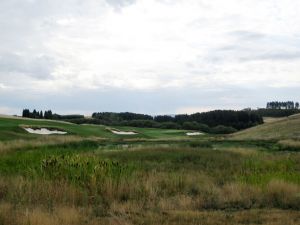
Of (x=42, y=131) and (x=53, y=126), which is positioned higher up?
(x=53, y=126)

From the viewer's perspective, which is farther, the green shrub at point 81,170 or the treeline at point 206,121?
the treeline at point 206,121

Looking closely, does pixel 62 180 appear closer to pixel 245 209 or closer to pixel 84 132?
pixel 245 209

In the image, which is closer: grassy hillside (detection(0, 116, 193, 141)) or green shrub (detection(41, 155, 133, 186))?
green shrub (detection(41, 155, 133, 186))

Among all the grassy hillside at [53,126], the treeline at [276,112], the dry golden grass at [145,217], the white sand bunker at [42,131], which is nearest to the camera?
the dry golden grass at [145,217]

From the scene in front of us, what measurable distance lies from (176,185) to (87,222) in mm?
5233

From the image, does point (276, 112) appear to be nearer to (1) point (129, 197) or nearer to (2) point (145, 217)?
(1) point (129, 197)

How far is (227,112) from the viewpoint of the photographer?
136500 millimetres

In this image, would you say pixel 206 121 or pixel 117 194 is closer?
pixel 117 194

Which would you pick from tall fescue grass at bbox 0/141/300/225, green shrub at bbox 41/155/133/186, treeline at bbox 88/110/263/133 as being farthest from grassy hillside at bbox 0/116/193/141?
treeline at bbox 88/110/263/133

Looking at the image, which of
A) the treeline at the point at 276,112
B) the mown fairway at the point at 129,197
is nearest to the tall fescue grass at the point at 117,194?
the mown fairway at the point at 129,197

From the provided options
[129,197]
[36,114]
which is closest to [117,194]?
[129,197]

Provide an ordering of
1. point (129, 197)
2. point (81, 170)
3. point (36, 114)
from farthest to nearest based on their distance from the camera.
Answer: point (36, 114) < point (81, 170) < point (129, 197)

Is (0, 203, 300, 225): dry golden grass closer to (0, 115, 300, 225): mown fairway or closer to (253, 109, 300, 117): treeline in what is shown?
(0, 115, 300, 225): mown fairway

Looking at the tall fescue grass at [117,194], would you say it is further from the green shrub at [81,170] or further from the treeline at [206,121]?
the treeline at [206,121]
